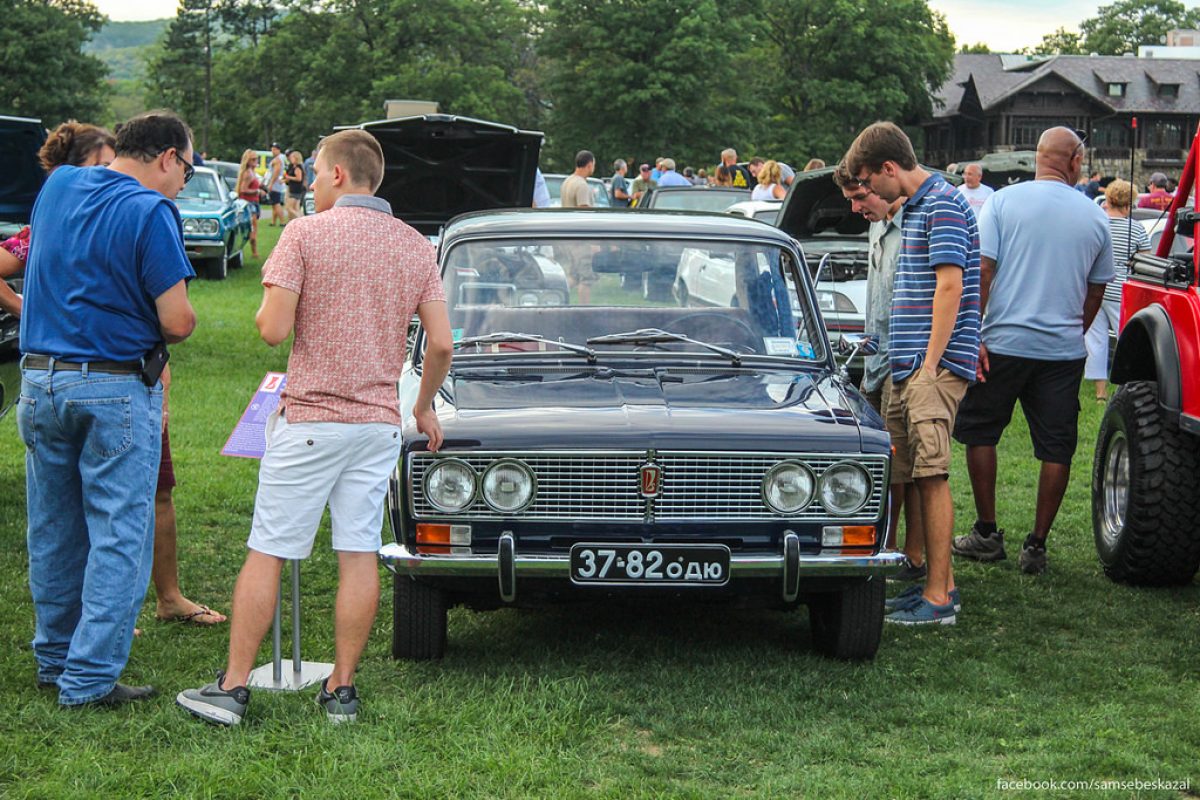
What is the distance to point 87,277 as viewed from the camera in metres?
4.74

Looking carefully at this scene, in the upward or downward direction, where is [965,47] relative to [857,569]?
upward

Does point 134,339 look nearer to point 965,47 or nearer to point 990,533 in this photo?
point 990,533

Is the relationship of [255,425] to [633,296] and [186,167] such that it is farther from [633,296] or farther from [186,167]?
[633,296]

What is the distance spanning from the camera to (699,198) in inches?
730

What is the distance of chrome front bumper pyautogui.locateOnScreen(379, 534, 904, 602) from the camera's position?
5.09 m

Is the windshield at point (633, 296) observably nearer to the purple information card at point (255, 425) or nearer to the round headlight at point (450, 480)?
the purple information card at point (255, 425)

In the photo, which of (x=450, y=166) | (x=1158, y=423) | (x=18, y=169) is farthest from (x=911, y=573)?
(x=450, y=166)

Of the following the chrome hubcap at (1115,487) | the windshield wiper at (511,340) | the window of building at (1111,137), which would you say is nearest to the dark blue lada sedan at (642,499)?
the windshield wiper at (511,340)

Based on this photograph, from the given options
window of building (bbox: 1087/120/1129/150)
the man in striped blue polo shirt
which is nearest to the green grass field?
the man in striped blue polo shirt

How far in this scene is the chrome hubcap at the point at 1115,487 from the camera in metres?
7.13

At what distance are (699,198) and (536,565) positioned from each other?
13846 millimetres

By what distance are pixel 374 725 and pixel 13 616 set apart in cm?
211

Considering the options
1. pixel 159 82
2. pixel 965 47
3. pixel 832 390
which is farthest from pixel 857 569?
pixel 965 47

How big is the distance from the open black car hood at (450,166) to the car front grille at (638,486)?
771 centimetres
